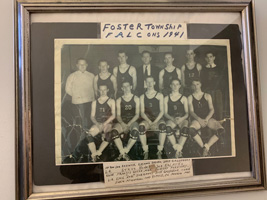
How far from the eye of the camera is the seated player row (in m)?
0.53

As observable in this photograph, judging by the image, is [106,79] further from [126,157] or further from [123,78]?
[126,157]

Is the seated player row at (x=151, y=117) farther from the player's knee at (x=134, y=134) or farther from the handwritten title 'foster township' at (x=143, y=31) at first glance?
the handwritten title 'foster township' at (x=143, y=31)

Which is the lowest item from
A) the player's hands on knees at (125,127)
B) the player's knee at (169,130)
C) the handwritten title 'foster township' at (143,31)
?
the player's knee at (169,130)

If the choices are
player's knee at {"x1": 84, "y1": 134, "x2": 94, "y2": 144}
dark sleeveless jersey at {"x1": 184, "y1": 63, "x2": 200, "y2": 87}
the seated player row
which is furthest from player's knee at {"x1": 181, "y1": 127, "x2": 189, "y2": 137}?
player's knee at {"x1": 84, "y1": 134, "x2": 94, "y2": 144}

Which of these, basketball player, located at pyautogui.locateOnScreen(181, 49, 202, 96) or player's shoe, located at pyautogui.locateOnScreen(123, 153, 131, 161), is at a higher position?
basketball player, located at pyautogui.locateOnScreen(181, 49, 202, 96)

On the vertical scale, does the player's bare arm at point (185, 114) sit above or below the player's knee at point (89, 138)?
above

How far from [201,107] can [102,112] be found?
0.24 metres

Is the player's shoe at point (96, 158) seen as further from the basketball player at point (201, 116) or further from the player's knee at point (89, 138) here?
the basketball player at point (201, 116)

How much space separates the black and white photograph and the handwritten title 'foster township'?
1 centimetres

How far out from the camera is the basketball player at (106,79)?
1.76 feet

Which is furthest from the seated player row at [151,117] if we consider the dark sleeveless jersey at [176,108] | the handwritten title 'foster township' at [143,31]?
the handwritten title 'foster township' at [143,31]

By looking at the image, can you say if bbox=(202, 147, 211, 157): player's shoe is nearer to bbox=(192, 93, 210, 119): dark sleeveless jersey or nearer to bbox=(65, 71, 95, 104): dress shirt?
bbox=(192, 93, 210, 119): dark sleeveless jersey

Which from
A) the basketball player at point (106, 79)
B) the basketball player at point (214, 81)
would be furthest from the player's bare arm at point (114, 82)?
the basketball player at point (214, 81)

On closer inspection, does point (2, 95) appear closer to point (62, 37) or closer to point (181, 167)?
point (62, 37)
